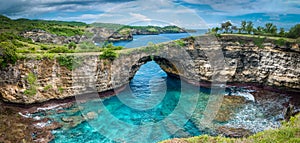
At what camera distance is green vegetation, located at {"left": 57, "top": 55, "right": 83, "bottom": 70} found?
3203 cm

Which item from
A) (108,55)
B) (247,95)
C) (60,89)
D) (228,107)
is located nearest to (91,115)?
(60,89)

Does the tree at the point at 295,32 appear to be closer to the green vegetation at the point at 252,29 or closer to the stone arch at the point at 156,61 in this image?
the green vegetation at the point at 252,29

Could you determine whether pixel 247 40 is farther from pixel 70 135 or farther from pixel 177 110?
pixel 70 135

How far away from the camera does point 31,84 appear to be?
→ 30156 millimetres

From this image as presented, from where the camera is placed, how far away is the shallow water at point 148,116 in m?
23.4

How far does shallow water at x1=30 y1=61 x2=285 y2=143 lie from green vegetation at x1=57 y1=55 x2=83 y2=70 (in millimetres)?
6200

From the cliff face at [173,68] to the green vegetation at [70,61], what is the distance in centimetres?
48

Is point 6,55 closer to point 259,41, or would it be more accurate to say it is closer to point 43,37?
point 259,41

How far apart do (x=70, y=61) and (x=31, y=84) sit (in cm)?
637

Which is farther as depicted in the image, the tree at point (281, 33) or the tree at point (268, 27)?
the tree at point (268, 27)

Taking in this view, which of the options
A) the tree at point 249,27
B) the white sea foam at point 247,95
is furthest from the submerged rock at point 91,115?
the tree at point 249,27

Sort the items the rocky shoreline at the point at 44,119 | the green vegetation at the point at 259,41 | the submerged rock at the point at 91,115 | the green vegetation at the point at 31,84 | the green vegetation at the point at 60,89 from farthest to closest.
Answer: the green vegetation at the point at 259,41
the green vegetation at the point at 60,89
the green vegetation at the point at 31,84
the submerged rock at the point at 91,115
the rocky shoreline at the point at 44,119

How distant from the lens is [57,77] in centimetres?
3194

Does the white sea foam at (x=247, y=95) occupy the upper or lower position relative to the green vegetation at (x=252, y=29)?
lower
